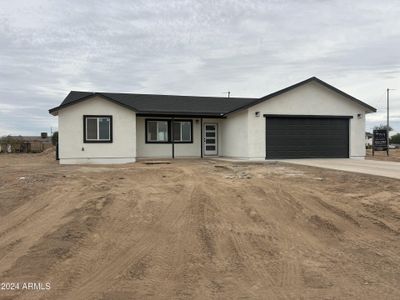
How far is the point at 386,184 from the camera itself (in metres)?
10.4

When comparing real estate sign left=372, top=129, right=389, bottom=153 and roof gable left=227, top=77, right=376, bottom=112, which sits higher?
roof gable left=227, top=77, right=376, bottom=112

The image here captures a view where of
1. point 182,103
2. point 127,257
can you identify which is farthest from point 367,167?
point 182,103

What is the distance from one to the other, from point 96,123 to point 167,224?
43.4 ft

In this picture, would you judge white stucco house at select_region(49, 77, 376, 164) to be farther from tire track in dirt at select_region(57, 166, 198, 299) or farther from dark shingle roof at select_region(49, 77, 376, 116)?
tire track in dirt at select_region(57, 166, 198, 299)

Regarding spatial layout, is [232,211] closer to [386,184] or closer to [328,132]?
[386,184]

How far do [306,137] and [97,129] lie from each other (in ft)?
34.9

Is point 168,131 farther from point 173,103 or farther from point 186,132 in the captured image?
A: point 173,103

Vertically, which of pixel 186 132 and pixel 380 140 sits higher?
pixel 186 132

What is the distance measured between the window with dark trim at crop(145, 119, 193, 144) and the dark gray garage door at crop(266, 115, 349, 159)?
5.18m

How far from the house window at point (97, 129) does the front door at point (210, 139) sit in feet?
20.7

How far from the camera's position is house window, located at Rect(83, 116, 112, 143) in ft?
63.5

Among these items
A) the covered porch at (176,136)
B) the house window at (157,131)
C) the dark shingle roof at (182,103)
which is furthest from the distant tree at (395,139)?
the house window at (157,131)

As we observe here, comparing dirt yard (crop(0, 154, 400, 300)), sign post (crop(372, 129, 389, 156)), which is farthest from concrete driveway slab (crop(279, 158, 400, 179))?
sign post (crop(372, 129, 389, 156))

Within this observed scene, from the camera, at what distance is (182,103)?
24.5 metres
